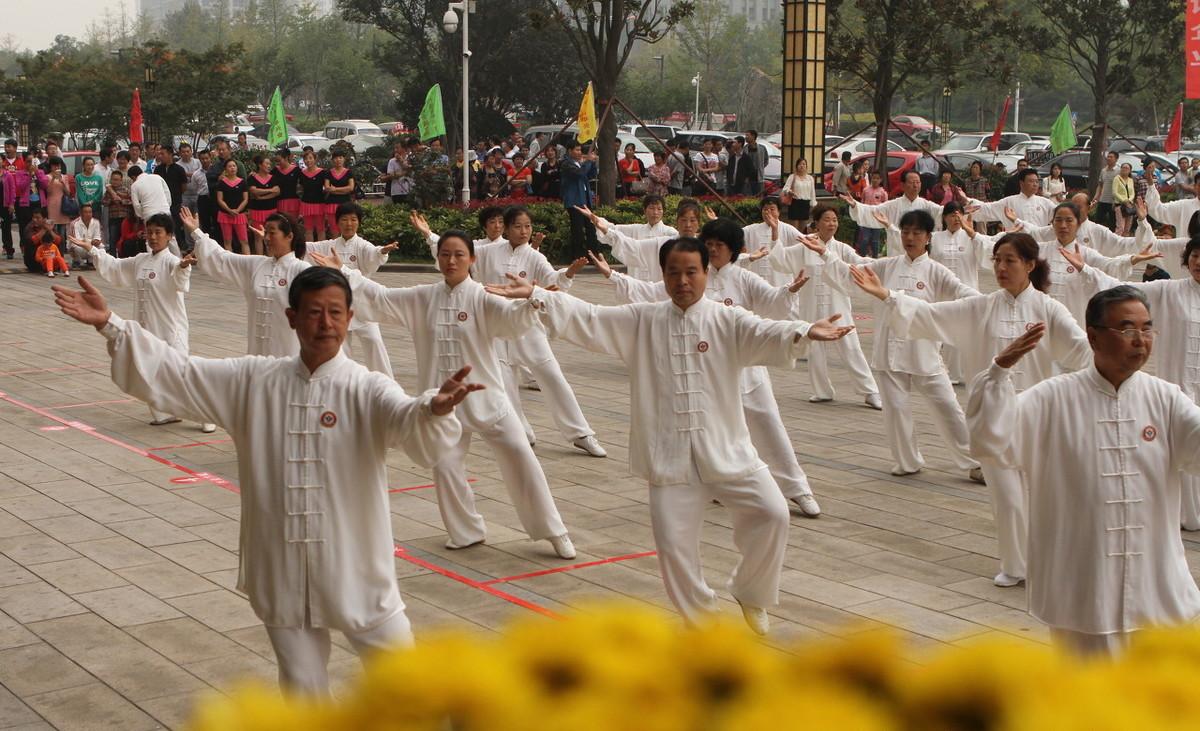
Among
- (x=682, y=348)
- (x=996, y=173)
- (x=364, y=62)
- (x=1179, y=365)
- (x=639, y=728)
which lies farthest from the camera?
(x=364, y=62)

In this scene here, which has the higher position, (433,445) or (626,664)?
(626,664)

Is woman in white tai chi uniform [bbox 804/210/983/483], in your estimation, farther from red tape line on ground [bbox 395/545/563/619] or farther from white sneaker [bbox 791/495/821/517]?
red tape line on ground [bbox 395/545/563/619]

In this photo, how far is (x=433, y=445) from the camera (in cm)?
442

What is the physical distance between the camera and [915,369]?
9734 millimetres

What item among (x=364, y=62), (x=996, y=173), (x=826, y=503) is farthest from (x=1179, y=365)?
(x=364, y=62)

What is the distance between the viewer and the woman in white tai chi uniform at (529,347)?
1022 cm

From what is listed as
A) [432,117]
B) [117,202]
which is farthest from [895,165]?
[117,202]

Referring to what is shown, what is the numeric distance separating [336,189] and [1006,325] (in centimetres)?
1394

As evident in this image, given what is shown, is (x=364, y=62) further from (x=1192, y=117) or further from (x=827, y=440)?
(x=827, y=440)

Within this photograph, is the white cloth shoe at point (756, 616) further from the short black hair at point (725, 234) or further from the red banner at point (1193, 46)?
the red banner at point (1193, 46)

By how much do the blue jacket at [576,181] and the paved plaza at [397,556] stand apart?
9.08 meters

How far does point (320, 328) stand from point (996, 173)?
89.6 feet

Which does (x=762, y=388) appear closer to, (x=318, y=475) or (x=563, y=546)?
(x=563, y=546)

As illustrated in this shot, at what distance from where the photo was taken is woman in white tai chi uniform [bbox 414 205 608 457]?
33.5ft
